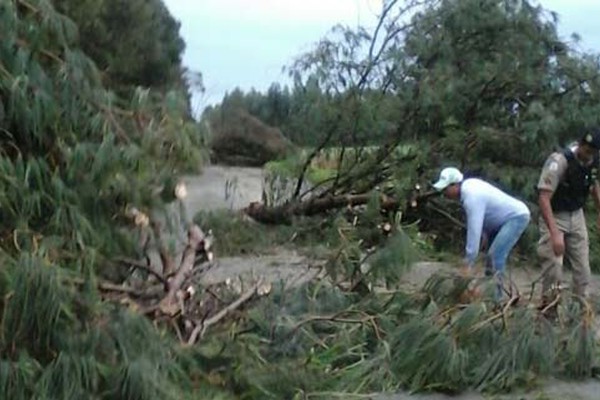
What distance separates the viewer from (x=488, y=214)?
9.12 m

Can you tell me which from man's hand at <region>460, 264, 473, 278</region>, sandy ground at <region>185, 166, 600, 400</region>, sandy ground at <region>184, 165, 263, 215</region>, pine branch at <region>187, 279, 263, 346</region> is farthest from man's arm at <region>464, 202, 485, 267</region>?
sandy ground at <region>184, 165, 263, 215</region>

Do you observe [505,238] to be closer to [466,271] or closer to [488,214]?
[488,214]

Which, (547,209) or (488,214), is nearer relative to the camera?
(547,209)

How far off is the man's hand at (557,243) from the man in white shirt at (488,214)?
13.9 inches

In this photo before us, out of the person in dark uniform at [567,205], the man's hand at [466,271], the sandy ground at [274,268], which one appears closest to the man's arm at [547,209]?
the person in dark uniform at [567,205]

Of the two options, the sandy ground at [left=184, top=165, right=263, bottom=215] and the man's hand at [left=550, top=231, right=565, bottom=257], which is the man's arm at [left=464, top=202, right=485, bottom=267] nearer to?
the man's hand at [left=550, top=231, right=565, bottom=257]

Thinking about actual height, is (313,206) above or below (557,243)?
below

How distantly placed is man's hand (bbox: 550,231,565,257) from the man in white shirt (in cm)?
35

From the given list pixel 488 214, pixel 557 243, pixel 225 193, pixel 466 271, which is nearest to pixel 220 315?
pixel 466 271

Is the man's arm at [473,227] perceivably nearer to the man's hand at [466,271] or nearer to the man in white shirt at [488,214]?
the man in white shirt at [488,214]

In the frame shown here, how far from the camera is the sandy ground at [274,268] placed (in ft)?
23.4

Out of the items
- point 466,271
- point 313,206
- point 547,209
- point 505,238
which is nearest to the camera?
point 466,271

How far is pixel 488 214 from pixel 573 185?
68 cm

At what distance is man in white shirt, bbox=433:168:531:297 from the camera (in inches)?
345
